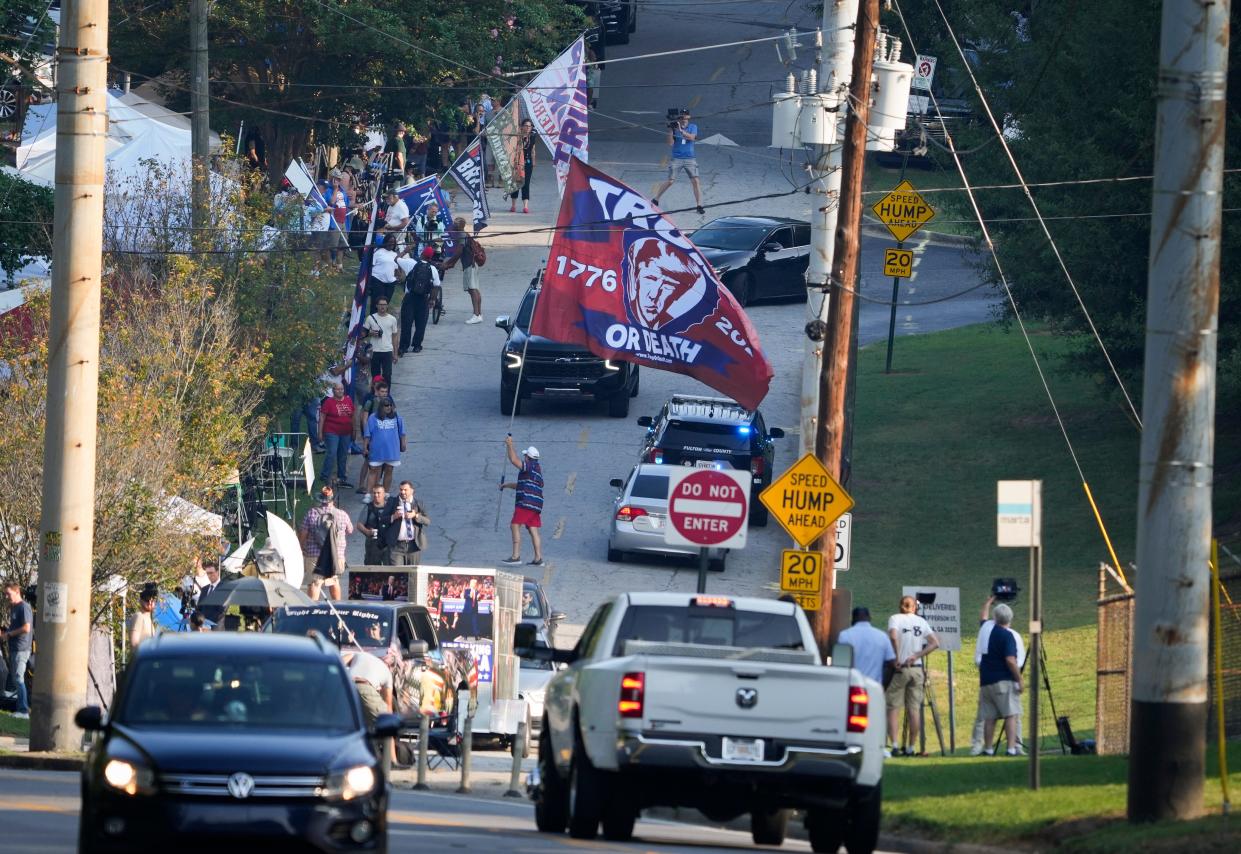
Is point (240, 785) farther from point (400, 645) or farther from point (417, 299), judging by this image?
point (417, 299)

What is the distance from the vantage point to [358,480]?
1438 inches

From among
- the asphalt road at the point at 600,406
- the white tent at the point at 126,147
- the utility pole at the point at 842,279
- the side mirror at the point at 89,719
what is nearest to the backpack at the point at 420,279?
the asphalt road at the point at 600,406

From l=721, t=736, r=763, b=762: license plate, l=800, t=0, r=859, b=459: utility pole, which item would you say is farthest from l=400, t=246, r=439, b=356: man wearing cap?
l=721, t=736, r=763, b=762: license plate

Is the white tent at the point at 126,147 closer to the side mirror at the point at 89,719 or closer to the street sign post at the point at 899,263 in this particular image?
the street sign post at the point at 899,263

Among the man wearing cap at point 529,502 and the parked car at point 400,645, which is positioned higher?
the man wearing cap at point 529,502

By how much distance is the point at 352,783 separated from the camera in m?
10.6

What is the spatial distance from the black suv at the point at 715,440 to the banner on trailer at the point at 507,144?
17.4 ft

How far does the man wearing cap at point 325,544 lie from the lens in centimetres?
2800

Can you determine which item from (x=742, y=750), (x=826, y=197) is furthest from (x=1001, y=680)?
(x=742, y=750)

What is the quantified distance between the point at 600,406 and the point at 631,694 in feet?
89.3

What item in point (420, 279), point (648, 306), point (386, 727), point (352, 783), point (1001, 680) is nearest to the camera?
point (352, 783)

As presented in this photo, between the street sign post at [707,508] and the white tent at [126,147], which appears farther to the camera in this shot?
the white tent at [126,147]

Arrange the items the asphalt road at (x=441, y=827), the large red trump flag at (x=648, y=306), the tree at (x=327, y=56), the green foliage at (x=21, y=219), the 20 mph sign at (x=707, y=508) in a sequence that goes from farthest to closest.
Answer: the tree at (x=327, y=56), the green foliage at (x=21, y=219), the large red trump flag at (x=648, y=306), the 20 mph sign at (x=707, y=508), the asphalt road at (x=441, y=827)

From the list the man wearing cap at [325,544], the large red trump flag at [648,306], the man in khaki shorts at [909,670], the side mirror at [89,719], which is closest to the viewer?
the side mirror at [89,719]
